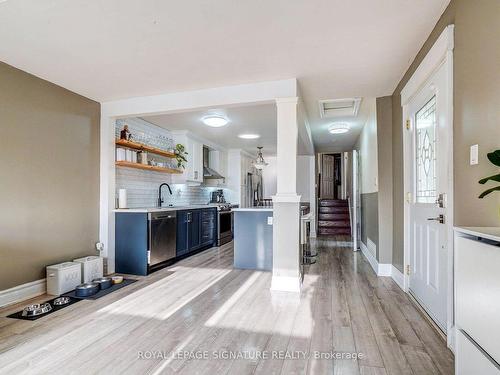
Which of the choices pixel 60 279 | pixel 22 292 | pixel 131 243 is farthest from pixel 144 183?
pixel 22 292

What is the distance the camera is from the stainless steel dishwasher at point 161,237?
13.1ft

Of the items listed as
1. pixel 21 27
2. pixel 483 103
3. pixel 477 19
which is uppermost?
pixel 21 27

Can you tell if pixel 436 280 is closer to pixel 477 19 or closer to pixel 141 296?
pixel 477 19

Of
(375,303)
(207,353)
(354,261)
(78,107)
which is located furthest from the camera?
(354,261)

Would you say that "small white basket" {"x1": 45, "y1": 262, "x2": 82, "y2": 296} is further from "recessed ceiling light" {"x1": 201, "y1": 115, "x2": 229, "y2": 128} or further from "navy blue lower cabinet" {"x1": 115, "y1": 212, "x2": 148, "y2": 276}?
"recessed ceiling light" {"x1": 201, "y1": 115, "x2": 229, "y2": 128}

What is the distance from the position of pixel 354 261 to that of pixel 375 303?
1.94 metres

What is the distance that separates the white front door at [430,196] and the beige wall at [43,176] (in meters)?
3.93

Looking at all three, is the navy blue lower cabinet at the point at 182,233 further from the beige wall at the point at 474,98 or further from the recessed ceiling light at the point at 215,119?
the beige wall at the point at 474,98

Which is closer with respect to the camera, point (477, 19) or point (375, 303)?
point (477, 19)

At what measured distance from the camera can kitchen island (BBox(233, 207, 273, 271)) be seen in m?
4.18

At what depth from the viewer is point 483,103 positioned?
159 cm

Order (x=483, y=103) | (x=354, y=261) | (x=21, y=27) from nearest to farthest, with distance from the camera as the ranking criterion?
1. (x=483, y=103)
2. (x=21, y=27)
3. (x=354, y=261)

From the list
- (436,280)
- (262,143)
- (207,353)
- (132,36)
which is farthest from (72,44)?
(262,143)

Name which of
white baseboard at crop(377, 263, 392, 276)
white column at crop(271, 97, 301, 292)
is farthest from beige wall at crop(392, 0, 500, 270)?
white baseboard at crop(377, 263, 392, 276)
